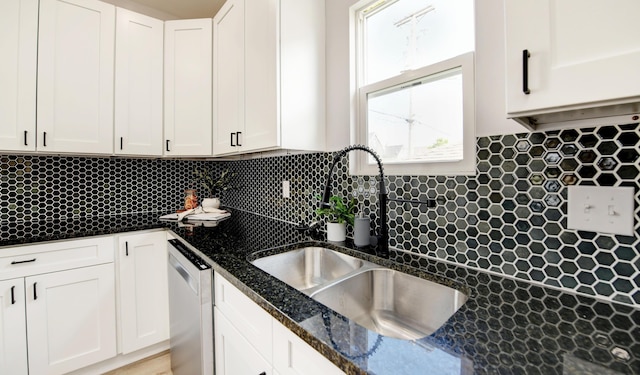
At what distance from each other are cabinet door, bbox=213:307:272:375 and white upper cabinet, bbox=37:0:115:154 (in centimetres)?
161

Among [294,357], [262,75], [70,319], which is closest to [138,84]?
[262,75]

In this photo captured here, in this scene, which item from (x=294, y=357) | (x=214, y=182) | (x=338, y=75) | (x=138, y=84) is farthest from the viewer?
(x=214, y=182)

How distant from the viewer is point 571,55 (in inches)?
21.2

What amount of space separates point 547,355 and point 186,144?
7.67 feet

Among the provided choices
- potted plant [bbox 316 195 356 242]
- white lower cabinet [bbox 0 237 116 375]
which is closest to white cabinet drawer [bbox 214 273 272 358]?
potted plant [bbox 316 195 356 242]

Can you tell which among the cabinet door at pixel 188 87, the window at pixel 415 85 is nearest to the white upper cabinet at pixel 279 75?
the window at pixel 415 85

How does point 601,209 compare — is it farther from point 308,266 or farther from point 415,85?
point 308,266

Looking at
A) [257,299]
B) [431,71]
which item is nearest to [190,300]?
[257,299]

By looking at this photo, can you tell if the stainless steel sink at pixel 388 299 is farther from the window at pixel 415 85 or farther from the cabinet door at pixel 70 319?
the cabinet door at pixel 70 319

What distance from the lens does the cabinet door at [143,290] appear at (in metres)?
1.75

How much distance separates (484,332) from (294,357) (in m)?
0.45

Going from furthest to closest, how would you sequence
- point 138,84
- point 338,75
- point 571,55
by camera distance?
1. point 138,84
2. point 338,75
3. point 571,55

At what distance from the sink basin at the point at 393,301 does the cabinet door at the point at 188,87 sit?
5.52 ft

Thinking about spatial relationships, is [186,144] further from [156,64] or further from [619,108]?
[619,108]
